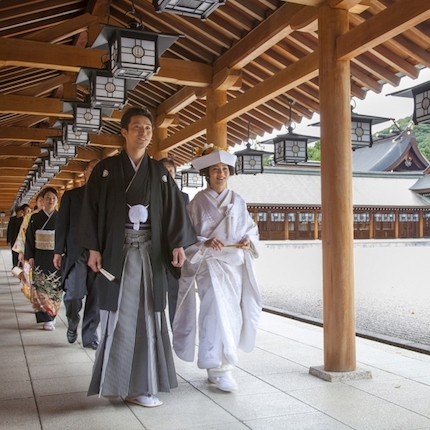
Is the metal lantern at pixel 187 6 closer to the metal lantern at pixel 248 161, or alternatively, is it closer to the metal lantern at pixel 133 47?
the metal lantern at pixel 133 47

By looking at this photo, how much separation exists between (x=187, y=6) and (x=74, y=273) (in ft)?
10.00

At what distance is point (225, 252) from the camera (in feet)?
13.3

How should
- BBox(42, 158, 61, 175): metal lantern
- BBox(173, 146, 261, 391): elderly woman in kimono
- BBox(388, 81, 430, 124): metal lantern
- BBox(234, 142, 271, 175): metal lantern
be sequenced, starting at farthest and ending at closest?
1. BBox(42, 158, 61, 175): metal lantern
2. BBox(234, 142, 271, 175): metal lantern
3. BBox(388, 81, 430, 124): metal lantern
4. BBox(173, 146, 261, 391): elderly woman in kimono

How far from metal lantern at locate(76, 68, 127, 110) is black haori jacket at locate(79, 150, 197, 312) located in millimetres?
2232

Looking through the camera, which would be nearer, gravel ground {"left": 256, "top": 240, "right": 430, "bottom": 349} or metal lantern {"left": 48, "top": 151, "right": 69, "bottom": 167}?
gravel ground {"left": 256, "top": 240, "right": 430, "bottom": 349}

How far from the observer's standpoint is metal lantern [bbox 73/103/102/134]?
691 cm

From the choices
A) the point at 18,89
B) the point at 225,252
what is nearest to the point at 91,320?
the point at 225,252

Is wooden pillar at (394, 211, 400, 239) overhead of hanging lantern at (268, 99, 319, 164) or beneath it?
beneath

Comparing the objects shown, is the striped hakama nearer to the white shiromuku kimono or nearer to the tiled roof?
the white shiromuku kimono

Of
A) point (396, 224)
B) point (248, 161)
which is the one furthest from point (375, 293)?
point (396, 224)

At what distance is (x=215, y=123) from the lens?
7.10 metres

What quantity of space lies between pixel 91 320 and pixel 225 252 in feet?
6.37

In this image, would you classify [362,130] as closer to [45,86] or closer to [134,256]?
[45,86]

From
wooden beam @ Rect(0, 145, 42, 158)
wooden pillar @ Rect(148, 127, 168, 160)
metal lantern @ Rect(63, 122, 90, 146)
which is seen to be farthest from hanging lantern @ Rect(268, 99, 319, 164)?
wooden beam @ Rect(0, 145, 42, 158)
